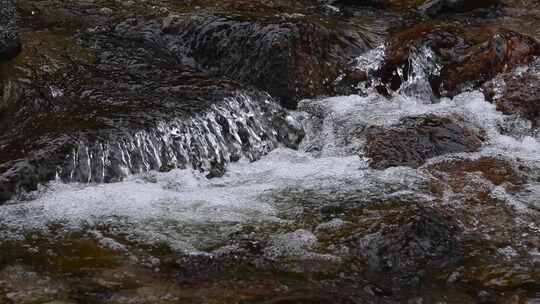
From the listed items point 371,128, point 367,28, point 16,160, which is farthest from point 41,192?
point 367,28

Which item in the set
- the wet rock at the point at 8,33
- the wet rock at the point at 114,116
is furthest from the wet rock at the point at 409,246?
the wet rock at the point at 8,33

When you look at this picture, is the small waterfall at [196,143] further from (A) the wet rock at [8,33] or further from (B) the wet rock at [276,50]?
(A) the wet rock at [8,33]

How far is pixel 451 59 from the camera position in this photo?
8781mm

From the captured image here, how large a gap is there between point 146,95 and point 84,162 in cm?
127

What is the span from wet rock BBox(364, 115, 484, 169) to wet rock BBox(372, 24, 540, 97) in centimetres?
100

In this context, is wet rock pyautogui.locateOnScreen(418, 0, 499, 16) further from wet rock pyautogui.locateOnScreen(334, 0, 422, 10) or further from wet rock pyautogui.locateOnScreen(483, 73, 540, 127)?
wet rock pyautogui.locateOnScreen(483, 73, 540, 127)

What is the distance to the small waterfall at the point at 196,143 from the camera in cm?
659

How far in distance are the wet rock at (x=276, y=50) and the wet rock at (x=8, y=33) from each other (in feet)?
6.59

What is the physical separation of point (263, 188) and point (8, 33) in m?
3.87

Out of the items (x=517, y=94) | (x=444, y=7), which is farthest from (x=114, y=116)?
(x=444, y=7)

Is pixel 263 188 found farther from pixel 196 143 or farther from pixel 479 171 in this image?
pixel 479 171

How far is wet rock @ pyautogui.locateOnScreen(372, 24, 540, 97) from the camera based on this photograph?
8.69 meters

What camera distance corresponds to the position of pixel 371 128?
7.64 metres

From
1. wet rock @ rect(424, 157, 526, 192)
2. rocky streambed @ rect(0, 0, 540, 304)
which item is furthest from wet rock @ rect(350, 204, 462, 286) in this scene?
wet rock @ rect(424, 157, 526, 192)
